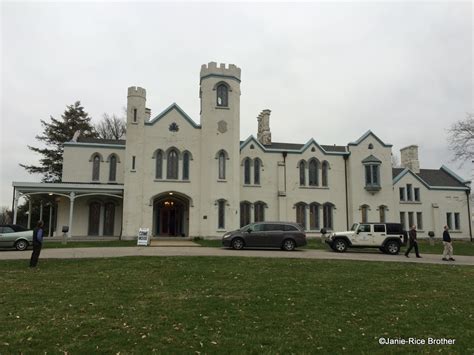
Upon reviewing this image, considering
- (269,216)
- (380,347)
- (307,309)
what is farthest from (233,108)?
(380,347)

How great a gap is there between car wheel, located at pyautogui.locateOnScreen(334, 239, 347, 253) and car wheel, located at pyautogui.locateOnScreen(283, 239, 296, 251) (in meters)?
2.52

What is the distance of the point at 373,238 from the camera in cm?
2131

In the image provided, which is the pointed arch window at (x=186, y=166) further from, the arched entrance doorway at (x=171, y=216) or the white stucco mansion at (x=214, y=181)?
the arched entrance doorway at (x=171, y=216)

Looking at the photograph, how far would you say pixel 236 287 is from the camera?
385 inches

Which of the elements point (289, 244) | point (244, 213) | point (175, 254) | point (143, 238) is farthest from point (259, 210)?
point (175, 254)

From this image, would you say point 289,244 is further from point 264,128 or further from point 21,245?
point 264,128

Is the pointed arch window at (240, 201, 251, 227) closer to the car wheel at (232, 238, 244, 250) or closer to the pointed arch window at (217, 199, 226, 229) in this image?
the pointed arch window at (217, 199, 226, 229)

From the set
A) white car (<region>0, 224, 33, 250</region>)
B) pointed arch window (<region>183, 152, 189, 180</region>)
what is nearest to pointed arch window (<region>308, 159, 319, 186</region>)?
pointed arch window (<region>183, 152, 189, 180</region>)

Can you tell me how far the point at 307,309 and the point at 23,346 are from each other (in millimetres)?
5126

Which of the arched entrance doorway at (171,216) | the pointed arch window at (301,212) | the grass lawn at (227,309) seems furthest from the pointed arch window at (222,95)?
the grass lawn at (227,309)

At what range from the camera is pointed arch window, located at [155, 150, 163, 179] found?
97.5ft

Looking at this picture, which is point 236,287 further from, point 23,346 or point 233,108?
point 233,108

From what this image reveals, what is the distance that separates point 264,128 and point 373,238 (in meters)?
18.6

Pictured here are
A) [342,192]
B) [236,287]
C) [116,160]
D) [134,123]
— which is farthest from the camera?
[342,192]
